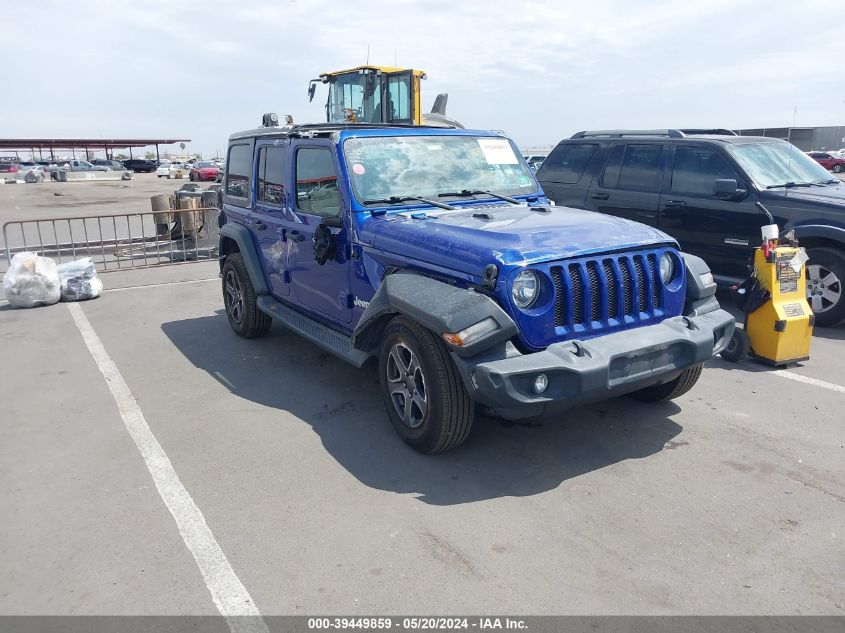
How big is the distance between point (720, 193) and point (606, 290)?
3.90m

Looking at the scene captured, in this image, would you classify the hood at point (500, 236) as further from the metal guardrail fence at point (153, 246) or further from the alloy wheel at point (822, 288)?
the metal guardrail fence at point (153, 246)

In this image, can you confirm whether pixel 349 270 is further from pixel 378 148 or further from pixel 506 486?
pixel 506 486

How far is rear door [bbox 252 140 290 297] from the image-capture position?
5.70m

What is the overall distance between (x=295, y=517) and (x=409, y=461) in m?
0.85

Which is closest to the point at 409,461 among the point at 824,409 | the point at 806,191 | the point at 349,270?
the point at 349,270

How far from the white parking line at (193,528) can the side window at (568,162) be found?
613cm

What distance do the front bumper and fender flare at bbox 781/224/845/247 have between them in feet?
12.1

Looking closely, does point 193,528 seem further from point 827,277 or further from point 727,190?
point 827,277

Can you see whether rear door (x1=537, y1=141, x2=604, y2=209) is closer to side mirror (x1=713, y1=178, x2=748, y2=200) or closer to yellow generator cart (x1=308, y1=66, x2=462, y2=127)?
side mirror (x1=713, y1=178, x2=748, y2=200)

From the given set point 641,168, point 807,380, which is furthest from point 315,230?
point 641,168

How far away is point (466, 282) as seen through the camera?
12.3 feet

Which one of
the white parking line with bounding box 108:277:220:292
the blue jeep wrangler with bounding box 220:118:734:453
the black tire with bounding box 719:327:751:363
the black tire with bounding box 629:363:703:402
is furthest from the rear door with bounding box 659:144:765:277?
the white parking line with bounding box 108:277:220:292

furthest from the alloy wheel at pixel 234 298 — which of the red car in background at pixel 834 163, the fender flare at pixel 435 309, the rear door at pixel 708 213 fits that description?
the red car in background at pixel 834 163

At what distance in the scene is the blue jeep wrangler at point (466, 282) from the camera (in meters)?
3.54
